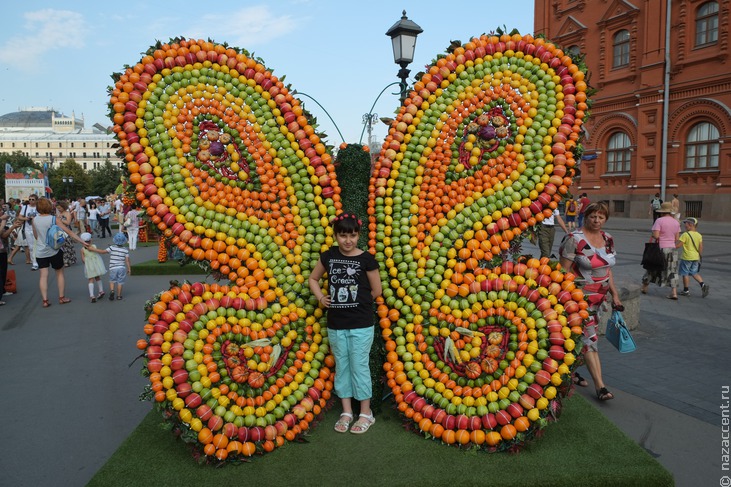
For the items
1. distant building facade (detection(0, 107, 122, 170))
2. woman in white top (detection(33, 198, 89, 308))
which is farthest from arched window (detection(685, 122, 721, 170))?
distant building facade (detection(0, 107, 122, 170))

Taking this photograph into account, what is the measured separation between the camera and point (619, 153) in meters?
24.1

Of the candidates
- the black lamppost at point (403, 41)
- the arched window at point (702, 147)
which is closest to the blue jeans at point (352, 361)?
the black lamppost at point (403, 41)

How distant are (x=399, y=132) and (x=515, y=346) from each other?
5.49ft

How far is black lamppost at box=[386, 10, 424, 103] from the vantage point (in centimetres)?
712

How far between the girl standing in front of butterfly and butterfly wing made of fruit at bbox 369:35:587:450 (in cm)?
24

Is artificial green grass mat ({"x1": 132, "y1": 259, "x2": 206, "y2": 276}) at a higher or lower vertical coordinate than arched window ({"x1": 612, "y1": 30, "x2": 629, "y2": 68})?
lower

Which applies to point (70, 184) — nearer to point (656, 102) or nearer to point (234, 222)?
point (656, 102)

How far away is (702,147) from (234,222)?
2279cm

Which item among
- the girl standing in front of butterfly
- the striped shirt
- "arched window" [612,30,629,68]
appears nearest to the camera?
the girl standing in front of butterfly

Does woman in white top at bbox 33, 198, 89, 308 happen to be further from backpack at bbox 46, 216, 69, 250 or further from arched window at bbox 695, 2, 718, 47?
arched window at bbox 695, 2, 718, 47

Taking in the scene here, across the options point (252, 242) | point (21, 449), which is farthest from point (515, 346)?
point (21, 449)

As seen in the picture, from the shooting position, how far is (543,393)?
3.24 m

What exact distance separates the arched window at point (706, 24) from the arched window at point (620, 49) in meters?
2.91

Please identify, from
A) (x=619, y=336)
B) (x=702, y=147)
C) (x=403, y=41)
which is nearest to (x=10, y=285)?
(x=403, y=41)
